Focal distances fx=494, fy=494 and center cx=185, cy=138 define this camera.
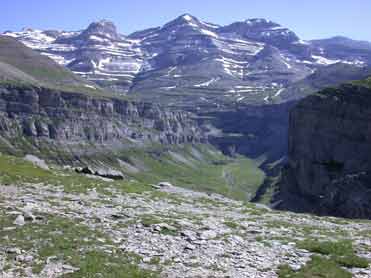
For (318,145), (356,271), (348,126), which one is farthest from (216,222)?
(318,145)

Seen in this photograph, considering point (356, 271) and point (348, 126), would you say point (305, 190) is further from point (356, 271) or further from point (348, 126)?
point (356, 271)

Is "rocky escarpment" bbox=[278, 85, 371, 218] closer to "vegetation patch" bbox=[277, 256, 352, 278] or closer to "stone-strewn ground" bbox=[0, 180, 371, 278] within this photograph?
"stone-strewn ground" bbox=[0, 180, 371, 278]

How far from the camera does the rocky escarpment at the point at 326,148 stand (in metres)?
144

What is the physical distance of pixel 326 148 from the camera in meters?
169

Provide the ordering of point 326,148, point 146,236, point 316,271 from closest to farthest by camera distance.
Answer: point 316,271
point 146,236
point 326,148

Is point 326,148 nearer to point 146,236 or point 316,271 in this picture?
point 146,236

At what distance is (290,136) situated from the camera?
188125 millimetres

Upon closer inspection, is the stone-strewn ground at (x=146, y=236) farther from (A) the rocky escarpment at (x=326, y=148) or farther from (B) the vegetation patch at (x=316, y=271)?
(A) the rocky escarpment at (x=326, y=148)

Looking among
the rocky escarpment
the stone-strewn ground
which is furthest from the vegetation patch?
the rocky escarpment

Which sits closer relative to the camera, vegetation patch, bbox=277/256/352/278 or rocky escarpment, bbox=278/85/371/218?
vegetation patch, bbox=277/256/352/278

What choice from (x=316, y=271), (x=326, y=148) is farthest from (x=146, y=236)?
(x=326, y=148)

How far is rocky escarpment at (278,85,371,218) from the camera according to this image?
5664 inches

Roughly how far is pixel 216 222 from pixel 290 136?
525 ft

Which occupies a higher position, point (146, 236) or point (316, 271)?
point (146, 236)
